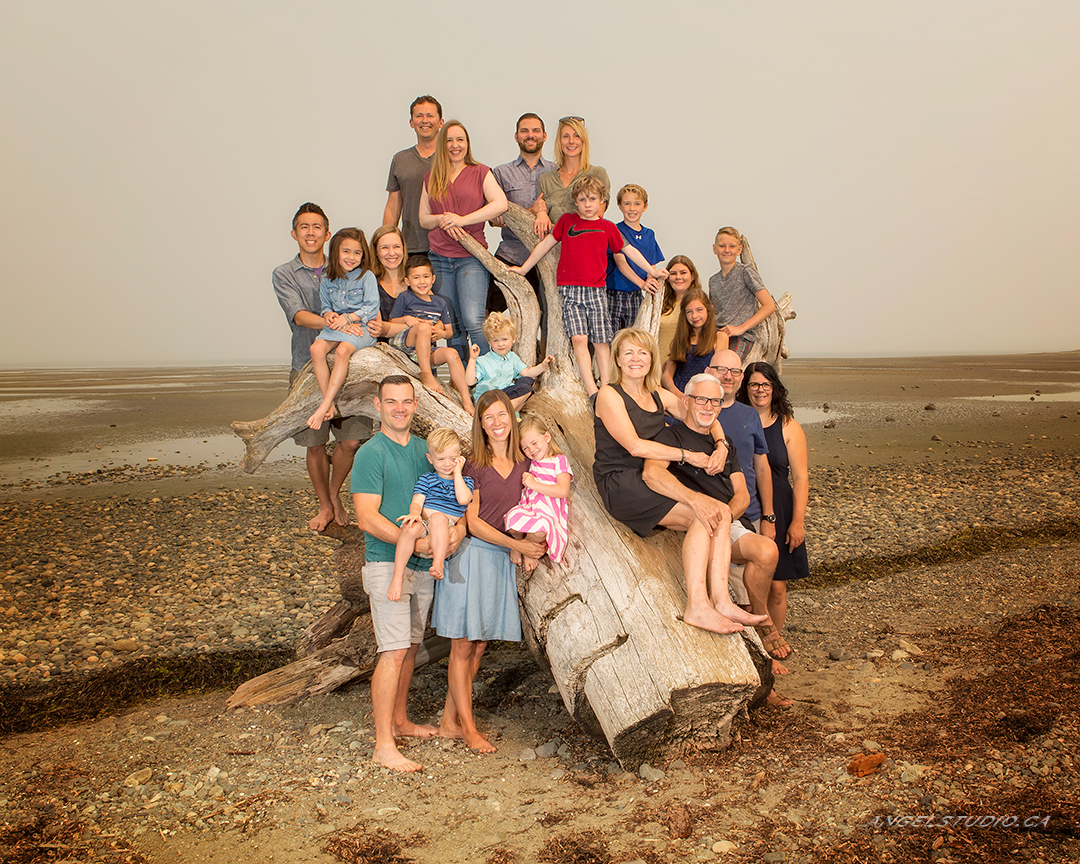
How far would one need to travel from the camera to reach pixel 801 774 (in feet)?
15.3

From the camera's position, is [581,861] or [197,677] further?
[197,677]

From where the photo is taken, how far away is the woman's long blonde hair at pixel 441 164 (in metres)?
6.99

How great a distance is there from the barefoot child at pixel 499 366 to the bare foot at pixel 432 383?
310 millimetres

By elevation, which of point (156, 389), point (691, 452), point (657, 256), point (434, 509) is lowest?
point (156, 389)

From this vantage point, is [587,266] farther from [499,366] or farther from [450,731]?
[450,731]

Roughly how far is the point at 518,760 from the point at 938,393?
39021 mm

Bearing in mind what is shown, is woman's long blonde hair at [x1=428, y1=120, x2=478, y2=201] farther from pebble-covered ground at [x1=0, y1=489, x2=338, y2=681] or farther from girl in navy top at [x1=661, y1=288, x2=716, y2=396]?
pebble-covered ground at [x1=0, y1=489, x2=338, y2=681]

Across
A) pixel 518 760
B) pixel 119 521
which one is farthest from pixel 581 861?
pixel 119 521

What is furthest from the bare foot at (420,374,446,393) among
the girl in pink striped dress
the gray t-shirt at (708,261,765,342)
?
the gray t-shirt at (708,261,765,342)

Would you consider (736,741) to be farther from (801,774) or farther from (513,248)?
(513,248)

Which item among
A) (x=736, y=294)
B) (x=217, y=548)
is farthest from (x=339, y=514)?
(x=217, y=548)

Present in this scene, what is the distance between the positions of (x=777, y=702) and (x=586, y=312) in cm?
380

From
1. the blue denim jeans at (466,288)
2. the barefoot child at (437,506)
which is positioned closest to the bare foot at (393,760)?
the barefoot child at (437,506)

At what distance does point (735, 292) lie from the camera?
26.2 feet
